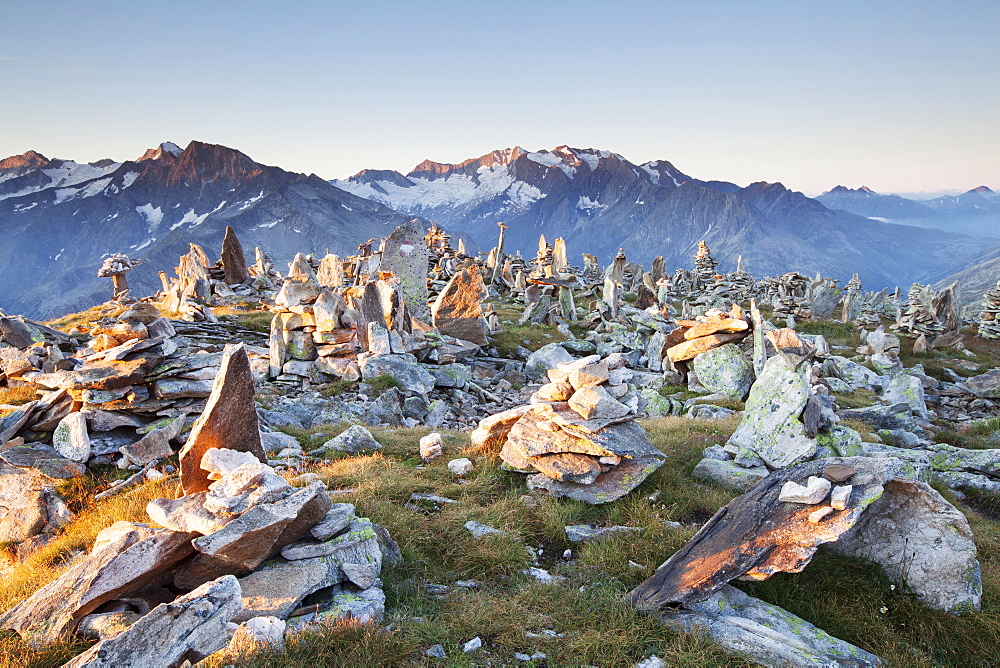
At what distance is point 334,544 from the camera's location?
5.81 m

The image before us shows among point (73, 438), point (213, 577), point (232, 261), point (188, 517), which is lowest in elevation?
point (213, 577)

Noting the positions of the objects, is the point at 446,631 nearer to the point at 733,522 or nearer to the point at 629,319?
the point at 733,522

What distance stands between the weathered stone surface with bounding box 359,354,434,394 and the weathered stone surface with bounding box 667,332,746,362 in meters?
9.24

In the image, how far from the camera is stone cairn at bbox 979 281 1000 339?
28053 mm

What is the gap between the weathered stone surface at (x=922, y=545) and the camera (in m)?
5.54

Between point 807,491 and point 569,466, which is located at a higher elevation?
point 807,491

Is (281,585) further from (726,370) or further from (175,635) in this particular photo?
(726,370)

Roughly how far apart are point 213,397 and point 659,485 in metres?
7.30

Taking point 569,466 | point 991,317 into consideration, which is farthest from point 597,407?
point 991,317

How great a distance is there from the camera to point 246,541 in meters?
5.21

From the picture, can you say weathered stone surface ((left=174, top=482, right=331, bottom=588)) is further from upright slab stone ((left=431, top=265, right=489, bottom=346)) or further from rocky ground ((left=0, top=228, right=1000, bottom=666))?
upright slab stone ((left=431, top=265, right=489, bottom=346))

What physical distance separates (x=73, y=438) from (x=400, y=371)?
919 centimetres

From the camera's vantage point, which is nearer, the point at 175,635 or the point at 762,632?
the point at 175,635

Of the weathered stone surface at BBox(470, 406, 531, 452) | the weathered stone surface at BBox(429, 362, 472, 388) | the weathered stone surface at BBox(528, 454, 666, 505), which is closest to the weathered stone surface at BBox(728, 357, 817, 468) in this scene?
the weathered stone surface at BBox(528, 454, 666, 505)
